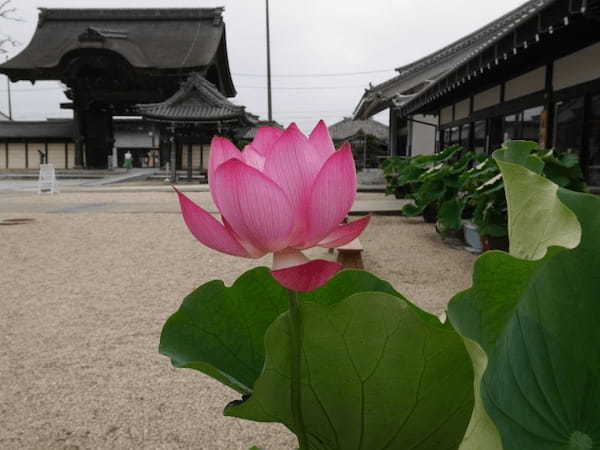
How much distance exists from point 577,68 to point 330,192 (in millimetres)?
4673

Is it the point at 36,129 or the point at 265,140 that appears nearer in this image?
the point at 265,140

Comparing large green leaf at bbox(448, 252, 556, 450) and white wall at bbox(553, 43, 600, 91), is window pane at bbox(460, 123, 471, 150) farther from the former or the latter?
large green leaf at bbox(448, 252, 556, 450)

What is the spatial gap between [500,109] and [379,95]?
5589 millimetres

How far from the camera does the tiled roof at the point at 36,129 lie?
21484mm

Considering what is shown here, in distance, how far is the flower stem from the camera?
11.4 inches

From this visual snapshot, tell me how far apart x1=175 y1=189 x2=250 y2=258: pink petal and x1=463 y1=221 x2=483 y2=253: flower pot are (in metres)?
4.35

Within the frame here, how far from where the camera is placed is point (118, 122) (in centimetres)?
2694

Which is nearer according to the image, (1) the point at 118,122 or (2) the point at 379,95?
(2) the point at 379,95

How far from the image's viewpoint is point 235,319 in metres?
0.43

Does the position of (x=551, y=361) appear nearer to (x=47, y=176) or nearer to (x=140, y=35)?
(x=47, y=176)

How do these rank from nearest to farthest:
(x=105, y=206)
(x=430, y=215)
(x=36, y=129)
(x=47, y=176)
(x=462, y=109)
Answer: (x=430, y=215)
(x=462, y=109)
(x=105, y=206)
(x=47, y=176)
(x=36, y=129)

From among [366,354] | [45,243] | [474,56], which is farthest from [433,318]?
[45,243]

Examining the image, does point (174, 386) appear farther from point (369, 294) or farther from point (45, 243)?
point (45, 243)

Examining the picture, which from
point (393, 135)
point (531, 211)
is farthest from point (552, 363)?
point (393, 135)
